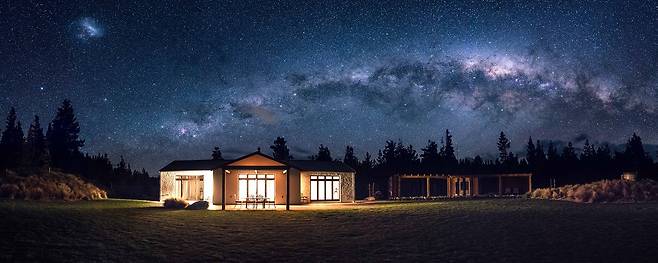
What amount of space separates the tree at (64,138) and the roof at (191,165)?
30068 millimetres

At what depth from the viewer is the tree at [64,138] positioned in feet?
204

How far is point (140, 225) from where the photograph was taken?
18.2 meters

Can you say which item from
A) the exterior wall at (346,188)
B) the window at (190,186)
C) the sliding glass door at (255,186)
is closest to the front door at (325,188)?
the exterior wall at (346,188)

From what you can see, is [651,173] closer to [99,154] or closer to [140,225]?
[140,225]

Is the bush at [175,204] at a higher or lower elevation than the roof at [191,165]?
lower

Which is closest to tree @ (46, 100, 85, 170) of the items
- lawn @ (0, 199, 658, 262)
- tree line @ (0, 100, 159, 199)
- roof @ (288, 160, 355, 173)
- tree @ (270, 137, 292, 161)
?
tree line @ (0, 100, 159, 199)

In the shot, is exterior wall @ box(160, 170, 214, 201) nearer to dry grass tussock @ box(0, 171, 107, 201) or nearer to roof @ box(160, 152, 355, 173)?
roof @ box(160, 152, 355, 173)

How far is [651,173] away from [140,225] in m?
50.4

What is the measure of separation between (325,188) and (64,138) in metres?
41.0

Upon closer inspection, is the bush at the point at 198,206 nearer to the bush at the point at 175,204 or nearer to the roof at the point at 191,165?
the bush at the point at 175,204

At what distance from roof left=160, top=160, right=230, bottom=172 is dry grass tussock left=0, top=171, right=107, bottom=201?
15.3ft

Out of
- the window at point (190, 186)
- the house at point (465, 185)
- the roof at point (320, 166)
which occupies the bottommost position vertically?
the house at point (465, 185)

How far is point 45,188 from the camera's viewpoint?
28938 millimetres

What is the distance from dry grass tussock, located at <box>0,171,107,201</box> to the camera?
Answer: 2706cm
